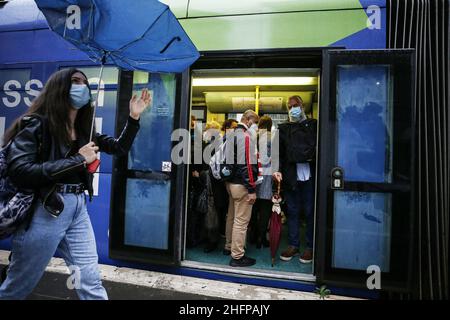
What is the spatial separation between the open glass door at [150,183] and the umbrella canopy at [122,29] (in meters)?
1.09

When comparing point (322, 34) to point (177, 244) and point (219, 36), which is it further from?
point (177, 244)

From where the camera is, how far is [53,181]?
71.3 inches

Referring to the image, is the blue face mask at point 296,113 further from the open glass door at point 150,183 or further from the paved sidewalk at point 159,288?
the paved sidewalk at point 159,288

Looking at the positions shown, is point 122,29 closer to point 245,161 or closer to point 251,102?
point 245,161

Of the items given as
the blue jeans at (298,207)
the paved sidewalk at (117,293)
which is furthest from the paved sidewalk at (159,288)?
the blue jeans at (298,207)

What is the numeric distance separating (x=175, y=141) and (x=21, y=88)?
8.17 feet

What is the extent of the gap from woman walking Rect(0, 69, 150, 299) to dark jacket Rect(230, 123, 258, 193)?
194cm

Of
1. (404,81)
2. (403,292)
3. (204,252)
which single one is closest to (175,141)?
(204,252)

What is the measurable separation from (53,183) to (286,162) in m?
2.88

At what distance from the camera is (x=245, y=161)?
11.9 feet

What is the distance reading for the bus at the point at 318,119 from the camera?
313 cm

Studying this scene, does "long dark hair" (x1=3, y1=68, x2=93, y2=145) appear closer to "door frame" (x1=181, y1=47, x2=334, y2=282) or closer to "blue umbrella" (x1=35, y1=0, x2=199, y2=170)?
"blue umbrella" (x1=35, y1=0, x2=199, y2=170)

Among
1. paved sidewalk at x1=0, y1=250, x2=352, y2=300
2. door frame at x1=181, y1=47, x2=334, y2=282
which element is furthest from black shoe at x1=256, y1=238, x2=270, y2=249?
paved sidewalk at x1=0, y1=250, x2=352, y2=300

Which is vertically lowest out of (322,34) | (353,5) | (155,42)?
(155,42)
